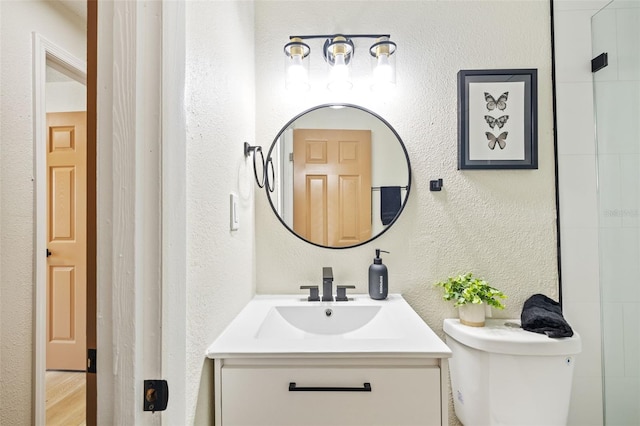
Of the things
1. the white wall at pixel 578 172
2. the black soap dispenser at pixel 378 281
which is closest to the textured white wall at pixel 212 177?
the black soap dispenser at pixel 378 281

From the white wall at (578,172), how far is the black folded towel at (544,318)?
0.49ft

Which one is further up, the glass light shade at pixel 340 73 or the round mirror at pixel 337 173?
the glass light shade at pixel 340 73

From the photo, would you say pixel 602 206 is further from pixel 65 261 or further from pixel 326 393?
pixel 65 261

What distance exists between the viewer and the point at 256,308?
1.28 metres

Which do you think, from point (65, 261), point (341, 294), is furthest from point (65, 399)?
point (341, 294)

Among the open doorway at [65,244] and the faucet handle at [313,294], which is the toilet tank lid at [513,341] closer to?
the faucet handle at [313,294]

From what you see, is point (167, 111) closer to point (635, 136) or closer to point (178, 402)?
point (178, 402)

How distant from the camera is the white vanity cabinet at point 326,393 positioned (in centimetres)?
87

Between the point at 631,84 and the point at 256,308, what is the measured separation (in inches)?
70.7

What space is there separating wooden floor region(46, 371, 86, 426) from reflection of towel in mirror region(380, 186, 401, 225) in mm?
2047

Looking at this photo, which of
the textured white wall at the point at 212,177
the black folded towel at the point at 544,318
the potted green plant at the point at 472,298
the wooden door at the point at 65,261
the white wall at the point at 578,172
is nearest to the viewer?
the textured white wall at the point at 212,177

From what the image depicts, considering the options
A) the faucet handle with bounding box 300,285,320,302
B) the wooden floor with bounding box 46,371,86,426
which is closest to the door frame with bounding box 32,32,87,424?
the wooden floor with bounding box 46,371,86,426

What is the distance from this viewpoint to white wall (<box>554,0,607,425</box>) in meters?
1.40

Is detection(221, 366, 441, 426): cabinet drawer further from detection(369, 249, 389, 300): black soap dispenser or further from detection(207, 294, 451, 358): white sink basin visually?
detection(369, 249, 389, 300): black soap dispenser
